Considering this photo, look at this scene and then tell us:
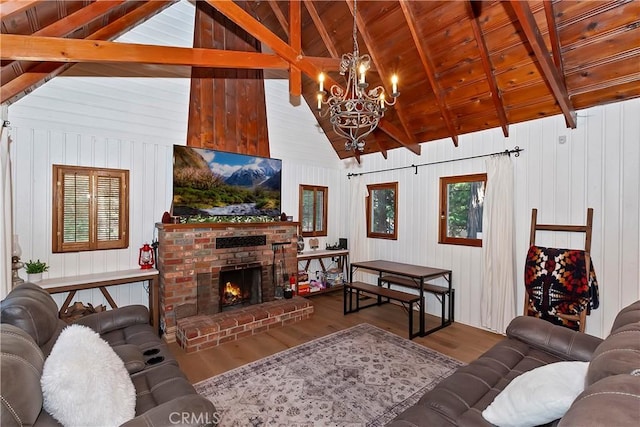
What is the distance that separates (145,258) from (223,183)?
1.42 m

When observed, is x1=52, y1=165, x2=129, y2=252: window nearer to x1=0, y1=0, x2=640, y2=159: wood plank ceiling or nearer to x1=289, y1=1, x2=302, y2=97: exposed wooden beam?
x1=0, y1=0, x2=640, y2=159: wood plank ceiling

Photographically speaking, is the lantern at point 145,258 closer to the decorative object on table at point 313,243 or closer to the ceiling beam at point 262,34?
the decorative object on table at point 313,243

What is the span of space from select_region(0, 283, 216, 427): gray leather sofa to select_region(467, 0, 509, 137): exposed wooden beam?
387 cm

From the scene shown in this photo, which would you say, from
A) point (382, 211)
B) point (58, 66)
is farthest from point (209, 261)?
point (382, 211)

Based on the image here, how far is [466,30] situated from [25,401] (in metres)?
4.35

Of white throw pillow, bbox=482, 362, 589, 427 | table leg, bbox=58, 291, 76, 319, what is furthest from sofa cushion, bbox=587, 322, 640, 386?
table leg, bbox=58, 291, 76, 319

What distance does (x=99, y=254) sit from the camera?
11.7ft

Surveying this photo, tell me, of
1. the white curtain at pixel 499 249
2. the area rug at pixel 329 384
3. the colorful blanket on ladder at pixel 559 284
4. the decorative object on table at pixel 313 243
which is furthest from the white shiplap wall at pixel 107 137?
the colorful blanket on ladder at pixel 559 284

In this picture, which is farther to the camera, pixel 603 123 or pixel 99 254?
pixel 99 254

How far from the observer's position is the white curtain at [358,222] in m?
5.70

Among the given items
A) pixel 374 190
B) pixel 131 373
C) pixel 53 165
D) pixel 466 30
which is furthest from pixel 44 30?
pixel 374 190

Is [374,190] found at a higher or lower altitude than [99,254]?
higher

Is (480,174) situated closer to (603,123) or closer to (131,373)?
(603,123)

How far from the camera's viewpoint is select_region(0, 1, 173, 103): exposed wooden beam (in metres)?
2.79
